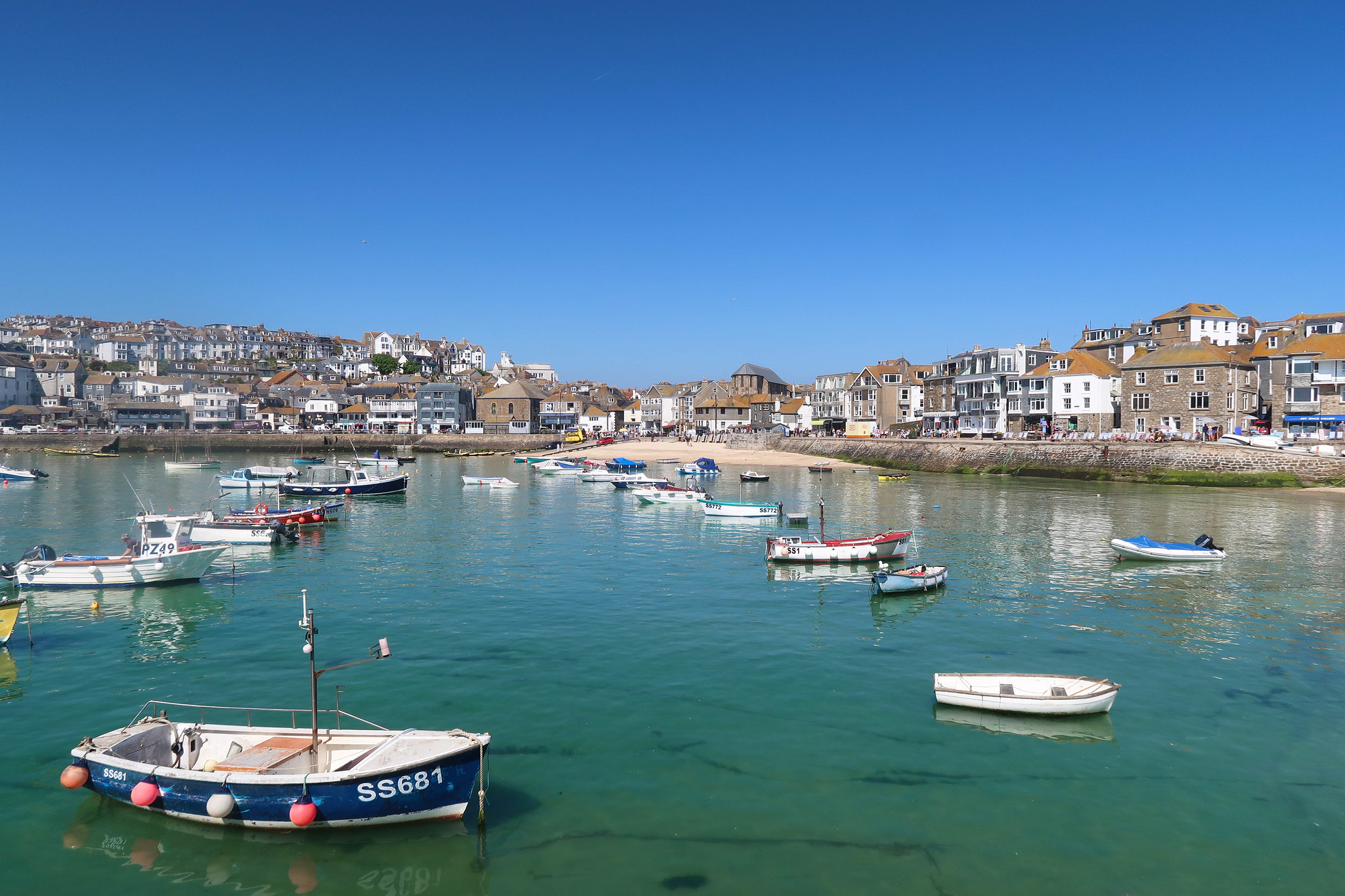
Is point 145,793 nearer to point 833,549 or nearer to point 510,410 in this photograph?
point 833,549

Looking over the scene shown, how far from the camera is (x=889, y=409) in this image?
12662 cm

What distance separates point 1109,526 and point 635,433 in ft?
405

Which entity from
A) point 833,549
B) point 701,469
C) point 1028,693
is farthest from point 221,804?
point 701,469

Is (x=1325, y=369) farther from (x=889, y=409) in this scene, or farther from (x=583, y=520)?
(x=583, y=520)

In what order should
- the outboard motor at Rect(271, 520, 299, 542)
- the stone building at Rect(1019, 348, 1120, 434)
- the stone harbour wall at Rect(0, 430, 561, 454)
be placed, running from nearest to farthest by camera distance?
the outboard motor at Rect(271, 520, 299, 542), the stone building at Rect(1019, 348, 1120, 434), the stone harbour wall at Rect(0, 430, 561, 454)

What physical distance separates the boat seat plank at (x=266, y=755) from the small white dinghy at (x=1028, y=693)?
47.5 feet

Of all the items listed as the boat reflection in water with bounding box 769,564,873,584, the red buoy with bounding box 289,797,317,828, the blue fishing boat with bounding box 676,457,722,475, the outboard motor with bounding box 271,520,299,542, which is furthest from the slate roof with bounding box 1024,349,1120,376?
the red buoy with bounding box 289,797,317,828

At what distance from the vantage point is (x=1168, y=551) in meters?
36.9

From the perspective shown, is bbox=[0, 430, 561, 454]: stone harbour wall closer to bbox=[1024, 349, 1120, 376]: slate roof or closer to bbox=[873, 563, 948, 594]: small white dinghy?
bbox=[1024, 349, 1120, 376]: slate roof

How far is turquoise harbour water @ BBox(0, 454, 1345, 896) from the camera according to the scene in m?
12.6

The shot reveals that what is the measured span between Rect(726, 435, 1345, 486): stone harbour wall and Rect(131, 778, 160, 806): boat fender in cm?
8224

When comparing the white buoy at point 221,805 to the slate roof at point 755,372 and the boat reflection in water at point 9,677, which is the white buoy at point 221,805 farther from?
the slate roof at point 755,372

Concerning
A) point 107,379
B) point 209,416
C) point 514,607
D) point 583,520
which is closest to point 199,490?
point 583,520

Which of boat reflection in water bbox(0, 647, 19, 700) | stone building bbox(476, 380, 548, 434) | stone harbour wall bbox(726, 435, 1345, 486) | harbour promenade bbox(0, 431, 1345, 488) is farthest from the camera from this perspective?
stone building bbox(476, 380, 548, 434)
